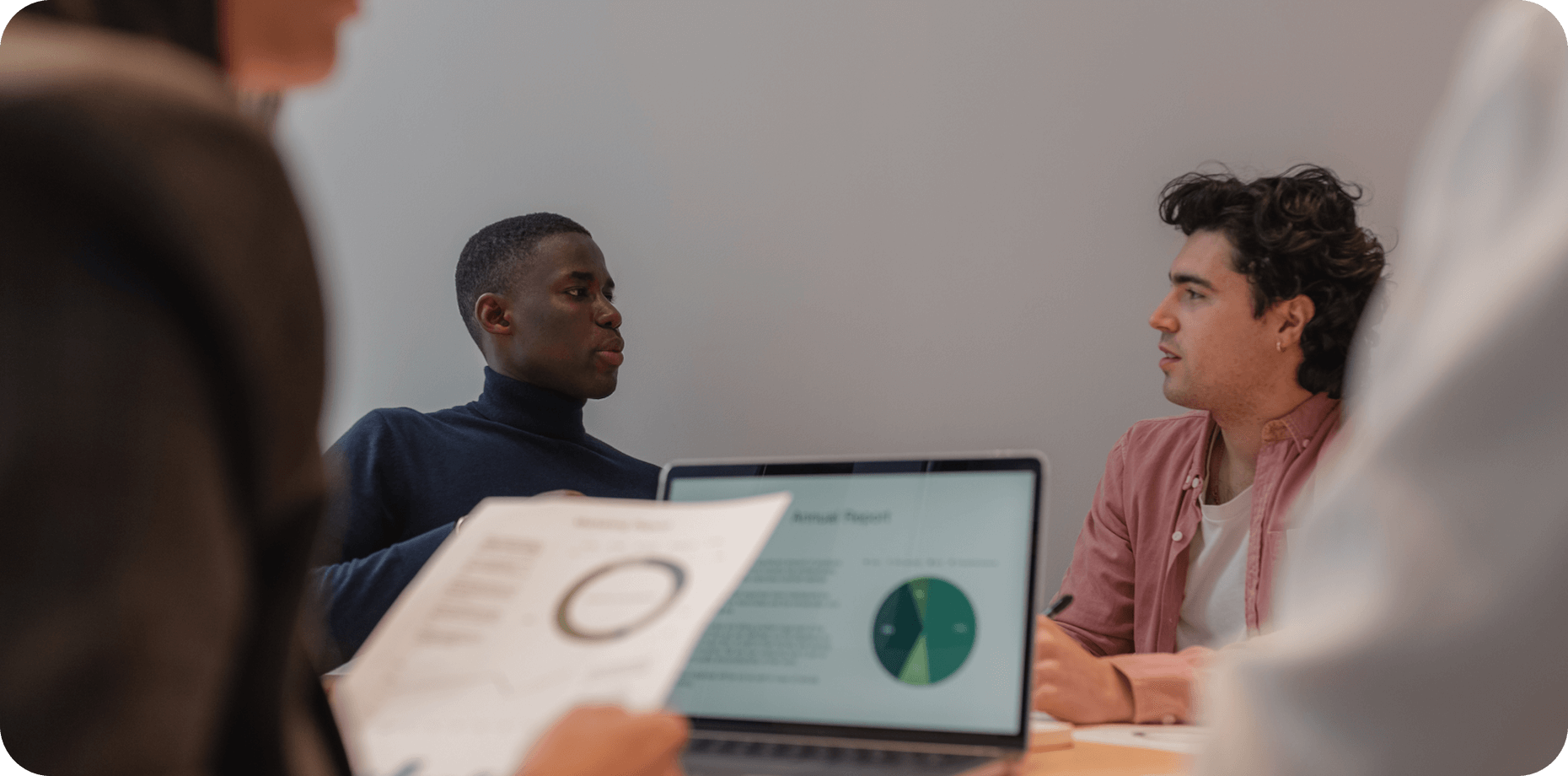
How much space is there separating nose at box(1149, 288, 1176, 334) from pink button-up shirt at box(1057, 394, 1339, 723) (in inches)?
5.8

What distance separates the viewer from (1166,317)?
1.54m

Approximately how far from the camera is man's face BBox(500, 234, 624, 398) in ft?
5.96

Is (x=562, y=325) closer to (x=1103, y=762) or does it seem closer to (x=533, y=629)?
(x=1103, y=762)

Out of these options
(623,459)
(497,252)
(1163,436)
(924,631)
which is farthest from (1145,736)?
(497,252)

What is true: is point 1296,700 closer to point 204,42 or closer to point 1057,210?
point 204,42

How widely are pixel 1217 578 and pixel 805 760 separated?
3.05 feet

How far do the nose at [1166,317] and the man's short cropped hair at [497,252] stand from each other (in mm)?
1075

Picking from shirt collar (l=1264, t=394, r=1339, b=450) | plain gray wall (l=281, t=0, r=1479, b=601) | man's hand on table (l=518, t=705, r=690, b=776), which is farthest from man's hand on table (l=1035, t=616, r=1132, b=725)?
plain gray wall (l=281, t=0, r=1479, b=601)

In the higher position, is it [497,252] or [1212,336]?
[497,252]

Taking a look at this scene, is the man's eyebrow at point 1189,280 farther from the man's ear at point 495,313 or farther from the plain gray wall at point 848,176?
the man's ear at point 495,313

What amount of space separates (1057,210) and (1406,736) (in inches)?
57.5

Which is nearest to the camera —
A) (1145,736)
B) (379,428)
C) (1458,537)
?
(1458,537)

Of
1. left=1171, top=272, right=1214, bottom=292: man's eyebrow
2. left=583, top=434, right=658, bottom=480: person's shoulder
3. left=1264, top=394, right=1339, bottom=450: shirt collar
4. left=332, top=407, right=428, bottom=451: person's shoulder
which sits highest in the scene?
left=1171, top=272, right=1214, bottom=292: man's eyebrow

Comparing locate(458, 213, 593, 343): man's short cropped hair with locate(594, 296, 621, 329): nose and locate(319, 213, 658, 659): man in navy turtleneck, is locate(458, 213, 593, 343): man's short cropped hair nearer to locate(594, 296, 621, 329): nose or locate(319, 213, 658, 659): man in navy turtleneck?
locate(319, 213, 658, 659): man in navy turtleneck
